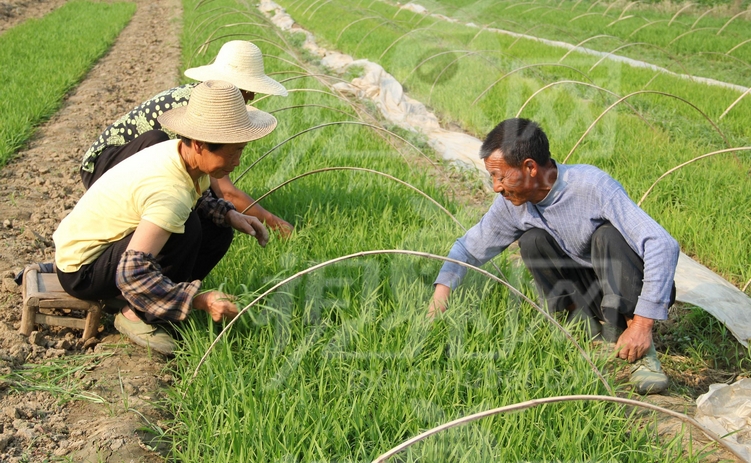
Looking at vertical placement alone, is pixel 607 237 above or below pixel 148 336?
above

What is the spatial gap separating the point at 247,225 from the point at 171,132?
627 mm

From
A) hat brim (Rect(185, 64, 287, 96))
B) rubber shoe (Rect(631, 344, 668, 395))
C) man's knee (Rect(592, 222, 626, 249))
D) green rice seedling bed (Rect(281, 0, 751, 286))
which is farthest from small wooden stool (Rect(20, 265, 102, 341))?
green rice seedling bed (Rect(281, 0, 751, 286))

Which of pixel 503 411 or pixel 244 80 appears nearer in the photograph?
pixel 503 411

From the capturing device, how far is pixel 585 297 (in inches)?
99.0

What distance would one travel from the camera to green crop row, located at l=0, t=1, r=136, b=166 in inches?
200

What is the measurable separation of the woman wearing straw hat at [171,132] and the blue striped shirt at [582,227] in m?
0.94

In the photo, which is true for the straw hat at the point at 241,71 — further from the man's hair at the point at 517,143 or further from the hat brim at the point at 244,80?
the man's hair at the point at 517,143

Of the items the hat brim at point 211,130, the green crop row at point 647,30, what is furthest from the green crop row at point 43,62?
the green crop row at point 647,30

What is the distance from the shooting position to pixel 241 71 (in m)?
3.11

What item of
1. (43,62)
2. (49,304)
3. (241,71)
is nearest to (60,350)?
(49,304)

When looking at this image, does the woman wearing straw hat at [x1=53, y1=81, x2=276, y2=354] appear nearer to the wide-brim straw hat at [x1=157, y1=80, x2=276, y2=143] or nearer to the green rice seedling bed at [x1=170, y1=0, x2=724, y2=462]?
the wide-brim straw hat at [x1=157, y1=80, x2=276, y2=143]

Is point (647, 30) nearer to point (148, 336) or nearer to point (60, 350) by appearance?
point (148, 336)

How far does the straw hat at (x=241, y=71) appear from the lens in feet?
9.96

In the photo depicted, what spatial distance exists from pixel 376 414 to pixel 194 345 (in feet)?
2.14
